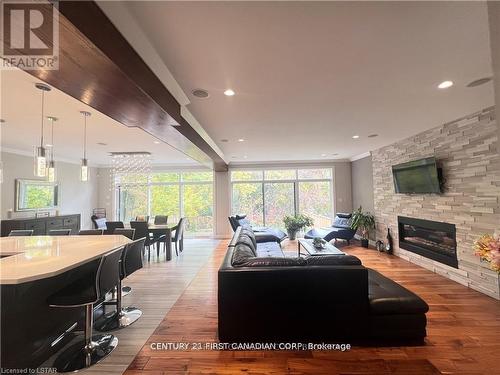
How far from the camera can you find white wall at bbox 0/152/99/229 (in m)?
5.30

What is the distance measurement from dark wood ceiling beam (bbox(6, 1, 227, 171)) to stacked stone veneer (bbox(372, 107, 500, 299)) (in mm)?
3571

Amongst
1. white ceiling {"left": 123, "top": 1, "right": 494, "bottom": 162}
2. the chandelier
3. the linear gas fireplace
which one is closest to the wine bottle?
the linear gas fireplace

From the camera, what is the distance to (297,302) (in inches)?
89.7

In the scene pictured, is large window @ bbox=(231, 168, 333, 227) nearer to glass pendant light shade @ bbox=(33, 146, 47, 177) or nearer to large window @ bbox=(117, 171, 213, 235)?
large window @ bbox=(117, 171, 213, 235)

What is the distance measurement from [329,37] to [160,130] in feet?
7.24

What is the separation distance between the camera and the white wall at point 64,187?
17.4ft

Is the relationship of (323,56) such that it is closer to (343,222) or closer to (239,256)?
(239,256)

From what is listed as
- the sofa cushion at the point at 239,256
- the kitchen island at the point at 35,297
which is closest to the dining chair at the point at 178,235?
the kitchen island at the point at 35,297

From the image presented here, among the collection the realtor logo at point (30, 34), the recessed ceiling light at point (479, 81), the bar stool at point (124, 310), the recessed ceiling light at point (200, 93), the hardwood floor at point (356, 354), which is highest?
the recessed ceiling light at point (200, 93)

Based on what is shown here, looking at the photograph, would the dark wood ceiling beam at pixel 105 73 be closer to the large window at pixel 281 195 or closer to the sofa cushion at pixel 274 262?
the sofa cushion at pixel 274 262

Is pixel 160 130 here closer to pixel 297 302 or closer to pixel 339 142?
pixel 297 302

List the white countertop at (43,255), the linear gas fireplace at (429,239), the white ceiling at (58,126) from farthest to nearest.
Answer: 1. the linear gas fireplace at (429,239)
2. the white ceiling at (58,126)
3. the white countertop at (43,255)

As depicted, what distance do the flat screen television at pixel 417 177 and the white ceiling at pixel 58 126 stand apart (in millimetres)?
5122

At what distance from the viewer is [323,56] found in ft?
6.20
